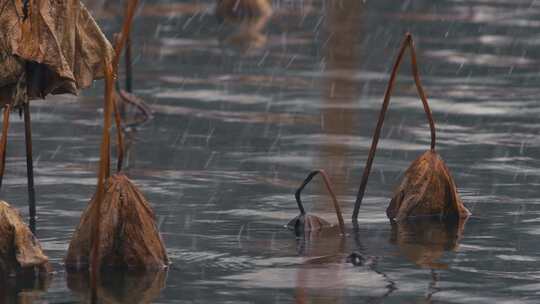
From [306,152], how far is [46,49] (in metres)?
6.60

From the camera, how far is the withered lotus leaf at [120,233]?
11336 millimetres

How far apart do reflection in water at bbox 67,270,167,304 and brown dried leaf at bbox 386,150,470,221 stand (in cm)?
253

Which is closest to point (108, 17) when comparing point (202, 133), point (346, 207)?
point (202, 133)

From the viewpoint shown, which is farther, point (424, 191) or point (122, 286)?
point (424, 191)

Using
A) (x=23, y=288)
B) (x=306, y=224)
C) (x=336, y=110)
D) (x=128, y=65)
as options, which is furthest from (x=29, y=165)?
(x=336, y=110)

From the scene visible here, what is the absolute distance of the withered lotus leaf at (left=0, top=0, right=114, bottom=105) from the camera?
11469 millimetres

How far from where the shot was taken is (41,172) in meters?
16.5

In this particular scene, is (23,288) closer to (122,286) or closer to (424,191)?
(122,286)

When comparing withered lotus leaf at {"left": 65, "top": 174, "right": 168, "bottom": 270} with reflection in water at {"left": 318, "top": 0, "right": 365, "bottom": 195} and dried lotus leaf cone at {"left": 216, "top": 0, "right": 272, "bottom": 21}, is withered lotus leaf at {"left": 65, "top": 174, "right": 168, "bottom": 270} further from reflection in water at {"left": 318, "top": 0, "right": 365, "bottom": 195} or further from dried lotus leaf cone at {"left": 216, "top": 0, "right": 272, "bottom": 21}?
dried lotus leaf cone at {"left": 216, "top": 0, "right": 272, "bottom": 21}

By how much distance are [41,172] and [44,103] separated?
5.13m

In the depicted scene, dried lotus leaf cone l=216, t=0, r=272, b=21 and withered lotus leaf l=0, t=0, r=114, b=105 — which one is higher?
withered lotus leaf l=0, t=0, r=114, b=105

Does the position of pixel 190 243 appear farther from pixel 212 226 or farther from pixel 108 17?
pixel 108 17

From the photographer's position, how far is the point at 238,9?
101ft

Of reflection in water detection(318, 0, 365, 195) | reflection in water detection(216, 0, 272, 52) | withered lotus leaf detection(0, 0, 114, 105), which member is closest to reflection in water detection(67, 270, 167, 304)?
withered lotus leaf detection(0, 0, 114, 105)
